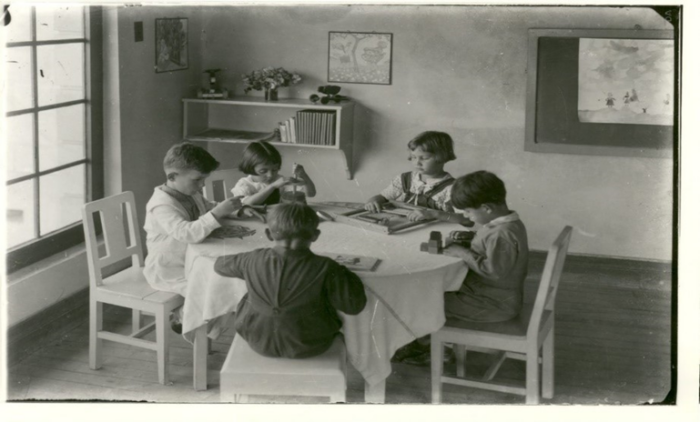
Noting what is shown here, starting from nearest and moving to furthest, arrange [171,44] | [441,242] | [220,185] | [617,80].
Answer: [441,242], [220,185], [171,44], [617,80]

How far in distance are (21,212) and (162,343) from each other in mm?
710

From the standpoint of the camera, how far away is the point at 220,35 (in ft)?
15.4

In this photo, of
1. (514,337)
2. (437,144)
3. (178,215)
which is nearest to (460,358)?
(514,337)

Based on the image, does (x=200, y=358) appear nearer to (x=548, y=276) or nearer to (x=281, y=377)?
(x=281, y=377)

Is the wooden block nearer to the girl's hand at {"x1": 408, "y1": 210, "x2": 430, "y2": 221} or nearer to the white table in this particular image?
the white table

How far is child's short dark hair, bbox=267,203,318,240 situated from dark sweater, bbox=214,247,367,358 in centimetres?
4

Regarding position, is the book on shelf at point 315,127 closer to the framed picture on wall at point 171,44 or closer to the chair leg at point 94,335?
the framed picture on wall at point 171,44

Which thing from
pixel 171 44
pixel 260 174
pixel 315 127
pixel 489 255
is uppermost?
pixel 171 44

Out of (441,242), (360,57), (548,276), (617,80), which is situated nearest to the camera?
(548,276)

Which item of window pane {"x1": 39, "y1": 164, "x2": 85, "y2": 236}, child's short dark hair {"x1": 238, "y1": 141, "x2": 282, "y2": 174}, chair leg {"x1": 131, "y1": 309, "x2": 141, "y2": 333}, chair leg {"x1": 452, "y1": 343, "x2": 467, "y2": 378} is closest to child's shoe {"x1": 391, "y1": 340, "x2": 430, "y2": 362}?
chair leg {"x1": 452, "y1": 343, "x2": 467, "y2": 378}

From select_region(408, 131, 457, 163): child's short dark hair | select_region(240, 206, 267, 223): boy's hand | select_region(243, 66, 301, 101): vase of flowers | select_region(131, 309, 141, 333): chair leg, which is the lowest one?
select_region(131, 309, 141, 333): chair leg

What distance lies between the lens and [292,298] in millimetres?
2346

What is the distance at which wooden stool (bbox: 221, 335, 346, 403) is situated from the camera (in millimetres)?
2361

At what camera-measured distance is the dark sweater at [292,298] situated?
2344mm
